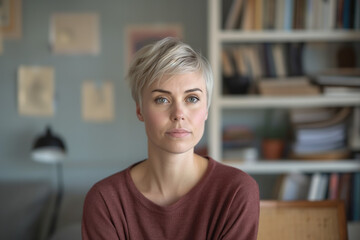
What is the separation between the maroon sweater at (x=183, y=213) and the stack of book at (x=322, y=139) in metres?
1.10

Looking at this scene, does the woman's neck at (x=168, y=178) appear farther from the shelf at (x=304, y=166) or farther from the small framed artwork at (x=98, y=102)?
the small framed artwork at (x=98, y=102)

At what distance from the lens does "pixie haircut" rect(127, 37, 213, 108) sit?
1.03 m

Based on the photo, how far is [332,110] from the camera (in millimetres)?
2230

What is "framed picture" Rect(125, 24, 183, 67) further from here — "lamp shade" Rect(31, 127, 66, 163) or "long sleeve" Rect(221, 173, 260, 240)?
"long sleeve" Rect(221, 173, 260, 240)

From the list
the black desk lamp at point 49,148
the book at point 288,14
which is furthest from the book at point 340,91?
the black desk lamp at point 49,148

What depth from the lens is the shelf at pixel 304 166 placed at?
2094 millimetres

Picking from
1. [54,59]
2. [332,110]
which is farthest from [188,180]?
[54,59]

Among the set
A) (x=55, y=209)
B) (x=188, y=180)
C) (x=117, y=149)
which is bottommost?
(x=55, y=209)

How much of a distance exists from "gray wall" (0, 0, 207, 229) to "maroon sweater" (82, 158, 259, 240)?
146 centimetres

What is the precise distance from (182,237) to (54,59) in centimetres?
186

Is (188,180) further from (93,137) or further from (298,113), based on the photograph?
(93,137)

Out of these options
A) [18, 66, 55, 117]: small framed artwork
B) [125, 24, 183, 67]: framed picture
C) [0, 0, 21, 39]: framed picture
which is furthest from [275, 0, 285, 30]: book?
[0, 0, 21, 39]: framed picture

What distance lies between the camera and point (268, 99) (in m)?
2.07

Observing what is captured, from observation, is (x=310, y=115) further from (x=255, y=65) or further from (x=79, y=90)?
(x=79, y=90)
